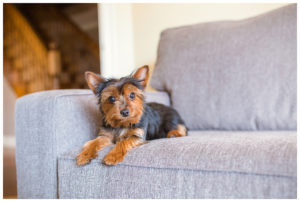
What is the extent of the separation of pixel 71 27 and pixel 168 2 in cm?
388

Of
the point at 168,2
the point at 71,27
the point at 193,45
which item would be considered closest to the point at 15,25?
the point at 71,27

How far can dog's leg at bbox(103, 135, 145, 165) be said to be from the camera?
59.1 inches

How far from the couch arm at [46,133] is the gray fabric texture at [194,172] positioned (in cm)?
14

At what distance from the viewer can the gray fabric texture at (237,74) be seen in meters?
2.04

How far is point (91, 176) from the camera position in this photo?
1.57 m

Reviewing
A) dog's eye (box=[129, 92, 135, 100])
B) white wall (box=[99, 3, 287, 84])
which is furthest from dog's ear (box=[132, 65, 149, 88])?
white wall (box=[99, 3, 287, 84])

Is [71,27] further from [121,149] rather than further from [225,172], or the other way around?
[225,172]

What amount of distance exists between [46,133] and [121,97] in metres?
0.51

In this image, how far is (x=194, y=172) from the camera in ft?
4.33

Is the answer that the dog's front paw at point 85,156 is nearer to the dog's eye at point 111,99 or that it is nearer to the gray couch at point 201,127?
the gray couch at point 201,127

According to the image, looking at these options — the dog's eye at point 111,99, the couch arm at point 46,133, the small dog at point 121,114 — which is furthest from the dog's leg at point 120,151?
the couch arm at point 46,133

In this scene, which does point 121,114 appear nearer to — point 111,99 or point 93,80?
point 111,99

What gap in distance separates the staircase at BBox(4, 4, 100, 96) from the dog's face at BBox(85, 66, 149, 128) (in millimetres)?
4643

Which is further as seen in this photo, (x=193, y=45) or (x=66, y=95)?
(x=193, y=45)
